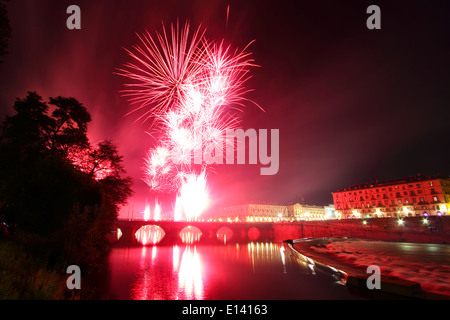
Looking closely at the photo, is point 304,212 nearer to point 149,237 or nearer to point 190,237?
point 190,237

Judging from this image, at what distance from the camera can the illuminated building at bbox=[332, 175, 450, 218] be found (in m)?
82.1

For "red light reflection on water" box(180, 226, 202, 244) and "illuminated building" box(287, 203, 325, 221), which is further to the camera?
"illuminated building" box(287, 203, 325, 221)

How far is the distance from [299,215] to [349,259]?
14380cm

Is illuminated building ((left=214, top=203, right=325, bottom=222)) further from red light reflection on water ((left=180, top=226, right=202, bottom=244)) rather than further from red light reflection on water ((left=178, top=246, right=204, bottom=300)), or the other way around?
red light reflection on water ((left=178, top=246, right=204, bottom=300))

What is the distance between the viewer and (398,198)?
92.1 metres

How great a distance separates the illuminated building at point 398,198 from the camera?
3231 inches

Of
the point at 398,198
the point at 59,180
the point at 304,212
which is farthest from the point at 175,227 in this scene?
the point at 304,212

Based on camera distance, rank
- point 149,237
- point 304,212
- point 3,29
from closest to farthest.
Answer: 1. point 3,29
2. point 149,237
3. point 304,212

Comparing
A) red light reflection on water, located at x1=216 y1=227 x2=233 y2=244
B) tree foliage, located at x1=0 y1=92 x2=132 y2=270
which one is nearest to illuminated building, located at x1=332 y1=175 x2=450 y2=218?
red light reflection on water, located at x1=216 y1=227 x2=233 y2=244

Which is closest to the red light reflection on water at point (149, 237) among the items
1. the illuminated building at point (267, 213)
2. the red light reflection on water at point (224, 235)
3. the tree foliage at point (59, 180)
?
the red light reflection on water at point (224, 235)

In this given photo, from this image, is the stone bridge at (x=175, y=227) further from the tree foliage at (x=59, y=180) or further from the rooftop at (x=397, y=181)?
the rooftop at (x=397, y=181)

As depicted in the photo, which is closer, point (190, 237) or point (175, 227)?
point (175, 227)
